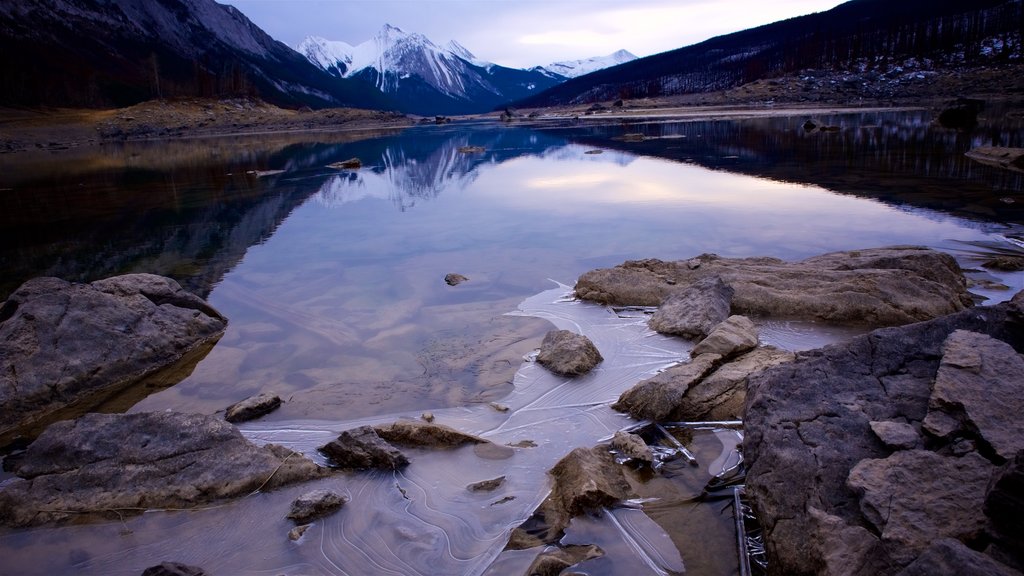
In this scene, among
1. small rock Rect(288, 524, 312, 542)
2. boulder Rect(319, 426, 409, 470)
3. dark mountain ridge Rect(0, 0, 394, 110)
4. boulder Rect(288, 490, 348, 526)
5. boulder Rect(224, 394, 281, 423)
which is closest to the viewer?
small rock Rect(288, 524, 312, 542)

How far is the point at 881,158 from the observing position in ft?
68.1

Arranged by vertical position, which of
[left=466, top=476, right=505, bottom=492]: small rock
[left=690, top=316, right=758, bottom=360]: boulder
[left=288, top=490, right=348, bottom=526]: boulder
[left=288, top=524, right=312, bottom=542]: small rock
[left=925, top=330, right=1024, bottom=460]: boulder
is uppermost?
[left=925, top=330, right=1024, bottom=460]: boulder

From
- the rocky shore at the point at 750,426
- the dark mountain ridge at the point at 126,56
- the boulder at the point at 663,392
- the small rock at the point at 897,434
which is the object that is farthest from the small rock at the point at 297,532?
the dark mountain ridge at the point at 126,56

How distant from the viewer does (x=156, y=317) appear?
718 cm

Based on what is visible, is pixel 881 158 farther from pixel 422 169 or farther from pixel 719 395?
pixel 719 395

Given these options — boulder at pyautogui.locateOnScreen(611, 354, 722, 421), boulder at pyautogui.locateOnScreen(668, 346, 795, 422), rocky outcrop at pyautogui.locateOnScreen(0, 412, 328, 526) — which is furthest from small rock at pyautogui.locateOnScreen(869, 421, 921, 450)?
rocky outcrop at pyautogui.locateOnScreen(0, 412, 328, 526)

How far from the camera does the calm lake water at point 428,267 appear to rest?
3.87 meters

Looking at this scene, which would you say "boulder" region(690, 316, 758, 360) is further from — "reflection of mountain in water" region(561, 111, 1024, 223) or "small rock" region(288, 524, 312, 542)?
"reflection of mountain in water" region(561, 111, 1024, 223)

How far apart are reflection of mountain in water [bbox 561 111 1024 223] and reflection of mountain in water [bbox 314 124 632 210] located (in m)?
4.30

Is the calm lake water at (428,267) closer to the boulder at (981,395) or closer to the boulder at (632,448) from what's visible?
the boulder at (632,448)

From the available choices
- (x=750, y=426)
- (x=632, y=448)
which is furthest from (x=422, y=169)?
(x=750, y=426)

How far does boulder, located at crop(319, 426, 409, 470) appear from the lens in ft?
14.7

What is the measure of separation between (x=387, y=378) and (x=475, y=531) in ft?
8.71

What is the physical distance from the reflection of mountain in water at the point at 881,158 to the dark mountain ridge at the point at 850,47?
54.6 metres
